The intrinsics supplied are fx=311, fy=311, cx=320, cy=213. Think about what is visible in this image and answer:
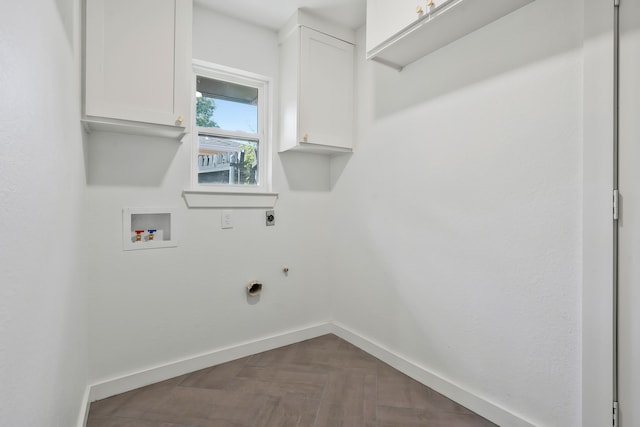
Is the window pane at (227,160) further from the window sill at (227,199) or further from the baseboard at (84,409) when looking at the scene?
the baseboard at (84,409)

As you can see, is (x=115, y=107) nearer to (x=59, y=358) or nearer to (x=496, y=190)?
(x=59, y=358)

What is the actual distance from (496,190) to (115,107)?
2.03 m

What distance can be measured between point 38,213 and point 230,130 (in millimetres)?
1709

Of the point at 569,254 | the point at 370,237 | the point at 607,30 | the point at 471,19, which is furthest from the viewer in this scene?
the point at 370,237

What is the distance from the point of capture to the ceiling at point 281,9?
7.09 ft

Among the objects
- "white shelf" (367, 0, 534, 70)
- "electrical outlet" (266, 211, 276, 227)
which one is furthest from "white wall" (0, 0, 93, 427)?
"white shelf" (367, 0, 534, 70)

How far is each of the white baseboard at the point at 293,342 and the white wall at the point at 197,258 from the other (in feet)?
0.15

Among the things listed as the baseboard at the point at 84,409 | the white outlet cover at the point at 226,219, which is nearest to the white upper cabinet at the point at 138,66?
the white outlet cover at the point at 226,219

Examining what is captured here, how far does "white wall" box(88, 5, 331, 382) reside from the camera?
1.86 metres

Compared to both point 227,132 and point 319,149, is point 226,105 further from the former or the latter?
point 319,149

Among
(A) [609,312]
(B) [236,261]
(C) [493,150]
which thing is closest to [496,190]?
(C) [493,150]

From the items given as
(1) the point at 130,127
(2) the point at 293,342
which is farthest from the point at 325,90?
(2) the point at 293,342

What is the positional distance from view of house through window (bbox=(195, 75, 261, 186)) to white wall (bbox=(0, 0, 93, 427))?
941 mm

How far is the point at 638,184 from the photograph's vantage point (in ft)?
3.79
